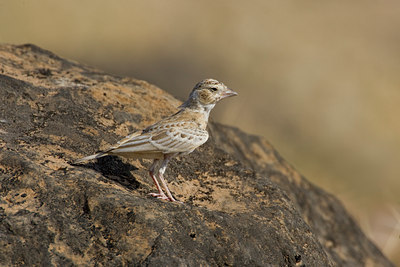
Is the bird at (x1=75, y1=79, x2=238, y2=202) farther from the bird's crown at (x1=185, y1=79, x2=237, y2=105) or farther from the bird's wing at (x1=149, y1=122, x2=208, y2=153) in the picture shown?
the bird's crown at (x1=185, y1=79, x2=237, y2=105)

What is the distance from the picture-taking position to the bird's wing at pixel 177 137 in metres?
7.45

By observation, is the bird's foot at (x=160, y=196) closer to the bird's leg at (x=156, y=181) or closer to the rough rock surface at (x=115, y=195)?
the bird's leg at (x=156, y=181)

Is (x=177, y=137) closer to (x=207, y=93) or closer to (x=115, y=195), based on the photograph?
(x=207, y=93)

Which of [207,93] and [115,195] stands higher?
[207,93]

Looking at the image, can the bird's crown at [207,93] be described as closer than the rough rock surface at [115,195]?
No

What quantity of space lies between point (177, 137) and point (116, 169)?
0.96 m

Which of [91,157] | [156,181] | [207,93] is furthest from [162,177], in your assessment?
[207,93]

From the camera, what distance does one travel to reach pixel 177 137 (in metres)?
7.59

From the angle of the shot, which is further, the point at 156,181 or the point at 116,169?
the point at 116,169

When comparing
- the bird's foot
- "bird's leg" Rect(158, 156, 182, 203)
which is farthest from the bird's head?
the bird's foot

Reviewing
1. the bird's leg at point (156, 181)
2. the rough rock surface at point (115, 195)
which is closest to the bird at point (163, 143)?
the bird's leg at point (156, 181)

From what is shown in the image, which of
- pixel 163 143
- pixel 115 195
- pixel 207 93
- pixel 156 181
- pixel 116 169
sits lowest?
pixel 116 169

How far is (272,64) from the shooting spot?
88.3 ft

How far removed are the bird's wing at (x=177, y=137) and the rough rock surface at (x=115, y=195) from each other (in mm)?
666
